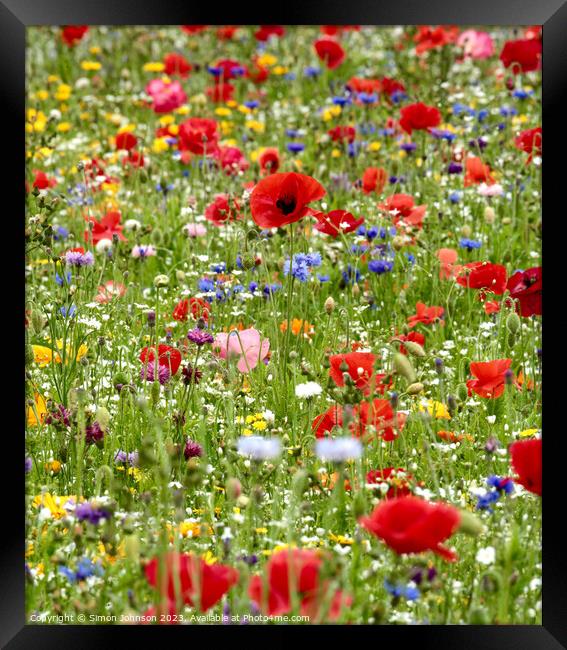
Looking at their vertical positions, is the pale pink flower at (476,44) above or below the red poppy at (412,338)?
above

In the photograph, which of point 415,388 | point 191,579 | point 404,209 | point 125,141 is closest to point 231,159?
point 125,141

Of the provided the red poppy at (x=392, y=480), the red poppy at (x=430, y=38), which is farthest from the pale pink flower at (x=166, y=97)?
the red poppy at (x=392, y=480)

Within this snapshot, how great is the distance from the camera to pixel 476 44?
6.15 metres

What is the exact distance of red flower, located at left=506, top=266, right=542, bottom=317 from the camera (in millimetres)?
3102

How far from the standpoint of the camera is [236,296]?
3660 millimetres

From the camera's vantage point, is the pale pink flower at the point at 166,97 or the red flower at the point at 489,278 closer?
the red flower at the point at 489,278

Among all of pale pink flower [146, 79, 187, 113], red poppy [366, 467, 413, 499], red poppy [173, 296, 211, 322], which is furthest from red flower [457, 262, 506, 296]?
pale pink flower [146, 79, 187, 113]

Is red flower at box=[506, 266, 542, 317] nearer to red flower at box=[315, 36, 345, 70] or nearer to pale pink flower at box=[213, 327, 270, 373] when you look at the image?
pale pink flower at box=[213, 327, 270, 373]

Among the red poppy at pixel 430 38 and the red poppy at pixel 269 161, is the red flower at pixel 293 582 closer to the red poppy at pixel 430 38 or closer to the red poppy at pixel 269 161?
the red poppy at pixel 269 161

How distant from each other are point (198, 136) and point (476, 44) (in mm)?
2314

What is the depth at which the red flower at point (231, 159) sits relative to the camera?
452 centimetres
